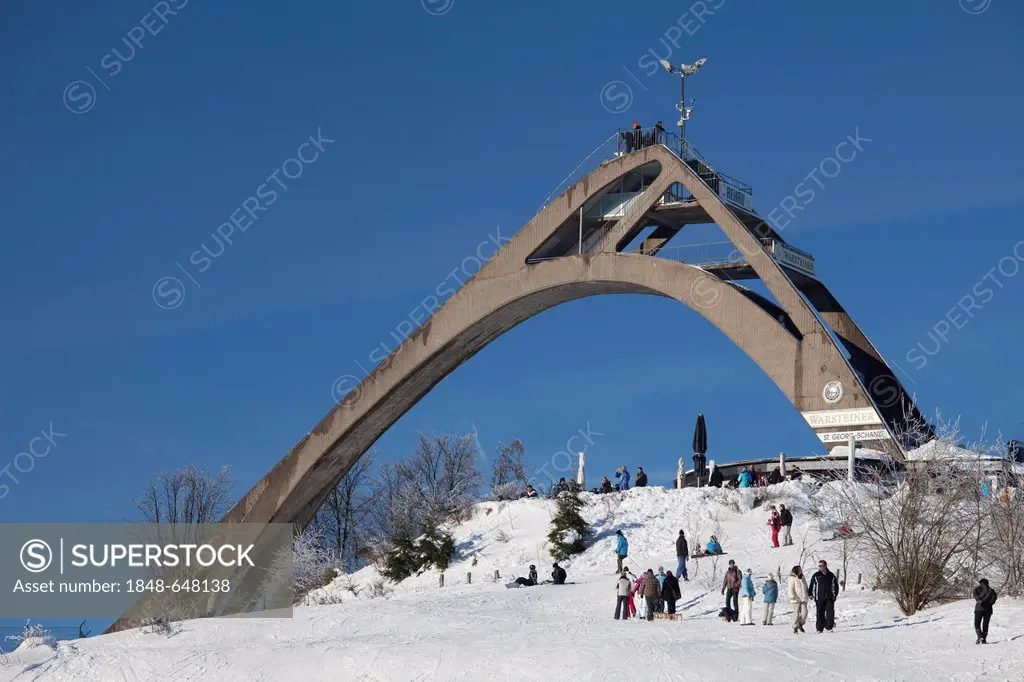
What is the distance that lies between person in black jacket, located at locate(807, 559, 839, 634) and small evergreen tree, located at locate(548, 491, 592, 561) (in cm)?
1308

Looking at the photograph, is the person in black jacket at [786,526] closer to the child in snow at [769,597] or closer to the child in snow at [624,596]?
the child in snow at [624,596]

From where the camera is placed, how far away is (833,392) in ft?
128

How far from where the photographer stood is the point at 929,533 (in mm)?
26328

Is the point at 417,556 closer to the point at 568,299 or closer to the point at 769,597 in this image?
the point at 568,299

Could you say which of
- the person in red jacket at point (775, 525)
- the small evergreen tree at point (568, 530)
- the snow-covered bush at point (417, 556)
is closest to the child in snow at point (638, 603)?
the person in red jacket at point (775, 525)

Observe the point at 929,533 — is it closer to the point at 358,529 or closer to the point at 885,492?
the point at 885,492

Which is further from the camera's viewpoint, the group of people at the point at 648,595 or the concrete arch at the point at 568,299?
the concrete arch at the point at 568,299

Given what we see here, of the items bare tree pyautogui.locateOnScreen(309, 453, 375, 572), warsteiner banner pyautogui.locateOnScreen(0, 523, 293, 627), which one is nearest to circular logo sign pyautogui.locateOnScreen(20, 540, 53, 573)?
warsteiner banner pyautogui.locateOnScreen(0, 523, 293, 627)

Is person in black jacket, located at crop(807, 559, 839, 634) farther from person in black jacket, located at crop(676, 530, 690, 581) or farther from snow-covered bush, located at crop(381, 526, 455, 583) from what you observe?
snow-covered bush, located at crop(381, 526, 455, 583)

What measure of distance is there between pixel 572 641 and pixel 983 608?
268 inches

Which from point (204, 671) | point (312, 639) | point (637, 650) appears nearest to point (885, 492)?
point (637, 650)

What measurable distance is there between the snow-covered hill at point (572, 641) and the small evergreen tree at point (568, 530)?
Result: 125cm

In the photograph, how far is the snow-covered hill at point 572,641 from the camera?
872 inches

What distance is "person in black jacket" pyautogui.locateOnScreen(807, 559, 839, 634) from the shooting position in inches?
959
